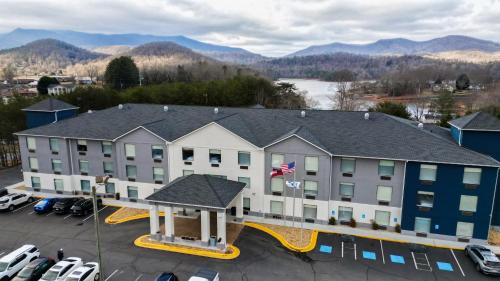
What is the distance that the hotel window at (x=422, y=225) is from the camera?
3080cm

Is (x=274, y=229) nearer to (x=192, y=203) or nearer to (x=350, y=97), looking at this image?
(x=192, y=203)

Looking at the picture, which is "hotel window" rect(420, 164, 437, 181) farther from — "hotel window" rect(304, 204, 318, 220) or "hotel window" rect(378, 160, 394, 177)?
"hotel window" rect(304, 204, 318, 220)

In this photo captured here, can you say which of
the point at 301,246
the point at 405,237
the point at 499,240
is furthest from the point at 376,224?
the point at 499,240

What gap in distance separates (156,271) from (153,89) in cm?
6160

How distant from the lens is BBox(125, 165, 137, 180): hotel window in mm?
37812

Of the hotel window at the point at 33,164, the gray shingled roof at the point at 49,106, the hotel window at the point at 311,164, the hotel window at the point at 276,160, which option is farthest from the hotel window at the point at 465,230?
the gray shingled roof at the point at 49,106

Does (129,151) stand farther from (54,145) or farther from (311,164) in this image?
(311,164)

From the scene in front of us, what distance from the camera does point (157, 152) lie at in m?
36.8

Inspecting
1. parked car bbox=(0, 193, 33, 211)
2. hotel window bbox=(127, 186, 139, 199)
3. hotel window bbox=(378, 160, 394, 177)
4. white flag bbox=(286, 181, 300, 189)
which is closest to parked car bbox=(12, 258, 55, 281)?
hotel window bbox=(127, 186, 139, 199)

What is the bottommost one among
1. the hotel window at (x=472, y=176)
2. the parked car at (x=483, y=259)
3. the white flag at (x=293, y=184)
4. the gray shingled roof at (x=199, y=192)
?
the parked car at (x=483, y=259)

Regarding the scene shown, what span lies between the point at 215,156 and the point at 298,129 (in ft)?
29.7

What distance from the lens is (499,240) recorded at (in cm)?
3017

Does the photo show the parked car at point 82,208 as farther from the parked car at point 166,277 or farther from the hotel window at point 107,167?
the parked car at point 166,277

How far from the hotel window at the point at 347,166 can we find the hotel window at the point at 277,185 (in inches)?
237
